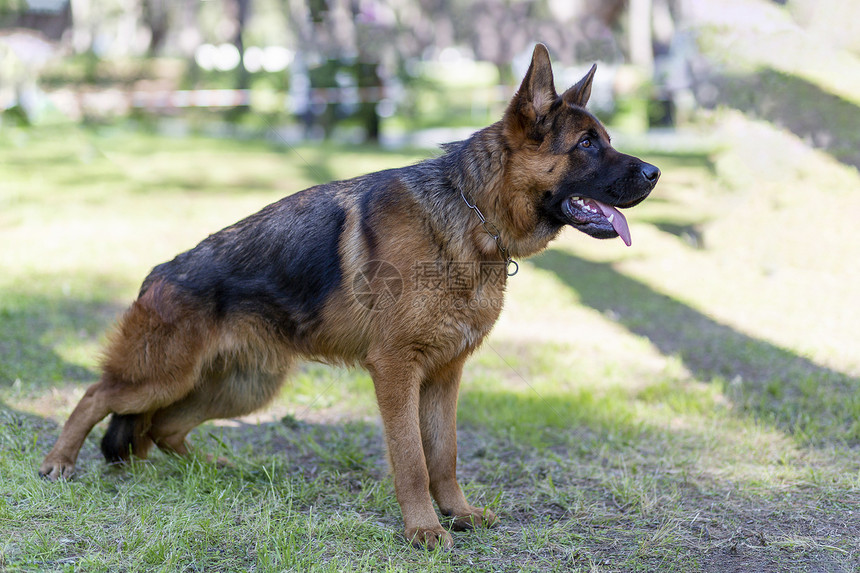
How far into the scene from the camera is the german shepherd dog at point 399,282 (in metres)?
3.93

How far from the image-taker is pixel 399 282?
12.9 ft

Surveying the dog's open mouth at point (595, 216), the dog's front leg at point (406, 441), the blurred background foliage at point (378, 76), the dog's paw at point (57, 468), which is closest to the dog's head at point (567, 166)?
the dog's open mouth at point (595, 216)

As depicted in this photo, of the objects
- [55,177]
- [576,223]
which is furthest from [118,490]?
[55,177]

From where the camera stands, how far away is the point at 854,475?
4.60m

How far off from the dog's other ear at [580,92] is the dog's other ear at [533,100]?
0.14 m

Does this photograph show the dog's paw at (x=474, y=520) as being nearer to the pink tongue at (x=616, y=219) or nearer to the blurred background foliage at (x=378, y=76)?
the pink tongue at (x=616, y=219)

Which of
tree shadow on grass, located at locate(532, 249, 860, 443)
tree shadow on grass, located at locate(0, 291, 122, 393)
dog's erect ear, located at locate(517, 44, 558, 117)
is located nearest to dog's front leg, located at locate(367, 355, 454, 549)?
dog's erect ear, located at locate(517, 44, 558, 117)

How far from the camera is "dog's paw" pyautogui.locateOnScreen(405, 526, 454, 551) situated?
3.78 meters

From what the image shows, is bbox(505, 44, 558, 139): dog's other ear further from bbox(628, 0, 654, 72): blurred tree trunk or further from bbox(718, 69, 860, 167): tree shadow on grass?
bbox(628, 0, 654, 72): blurred tree trunk

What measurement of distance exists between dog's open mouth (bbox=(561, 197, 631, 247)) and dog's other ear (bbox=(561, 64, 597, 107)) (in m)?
0.55

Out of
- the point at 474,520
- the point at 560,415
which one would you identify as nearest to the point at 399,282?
the point at 474,520

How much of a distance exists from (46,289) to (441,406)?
5838 millimetres

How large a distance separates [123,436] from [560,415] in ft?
10.2

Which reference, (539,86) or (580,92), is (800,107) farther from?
(539,86)
